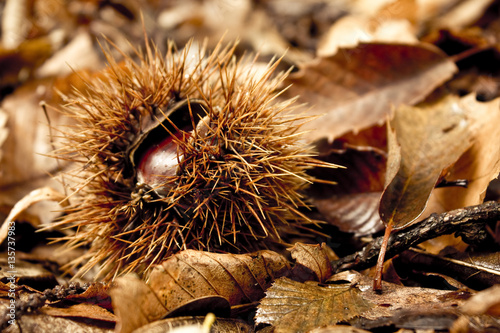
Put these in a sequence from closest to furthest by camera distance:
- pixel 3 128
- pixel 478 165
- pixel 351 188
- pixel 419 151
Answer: pixel 478 165, pixel 419 151, pixel 351 188, pixel 3 128

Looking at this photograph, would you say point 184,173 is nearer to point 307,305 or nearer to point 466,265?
point 307,305

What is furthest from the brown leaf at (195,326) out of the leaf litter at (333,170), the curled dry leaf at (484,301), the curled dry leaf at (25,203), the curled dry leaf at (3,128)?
the curled dry leaf at (3,128)

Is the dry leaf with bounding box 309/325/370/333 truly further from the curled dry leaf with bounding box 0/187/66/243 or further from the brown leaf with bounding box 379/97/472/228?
the curled dry leaf with bounding box 0/187/66/243

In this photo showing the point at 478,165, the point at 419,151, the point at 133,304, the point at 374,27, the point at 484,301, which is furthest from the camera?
the point at 374,27

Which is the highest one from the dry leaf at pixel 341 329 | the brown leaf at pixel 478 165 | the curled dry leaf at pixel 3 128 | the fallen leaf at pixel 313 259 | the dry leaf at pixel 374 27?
the dry leaf at pixel 374 27

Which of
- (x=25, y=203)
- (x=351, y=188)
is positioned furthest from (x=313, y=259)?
(x=25, y=203)

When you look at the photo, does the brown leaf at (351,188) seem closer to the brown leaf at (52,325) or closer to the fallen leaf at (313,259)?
the fallen leaf at (313,259)

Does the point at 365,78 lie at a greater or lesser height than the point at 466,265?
greater
